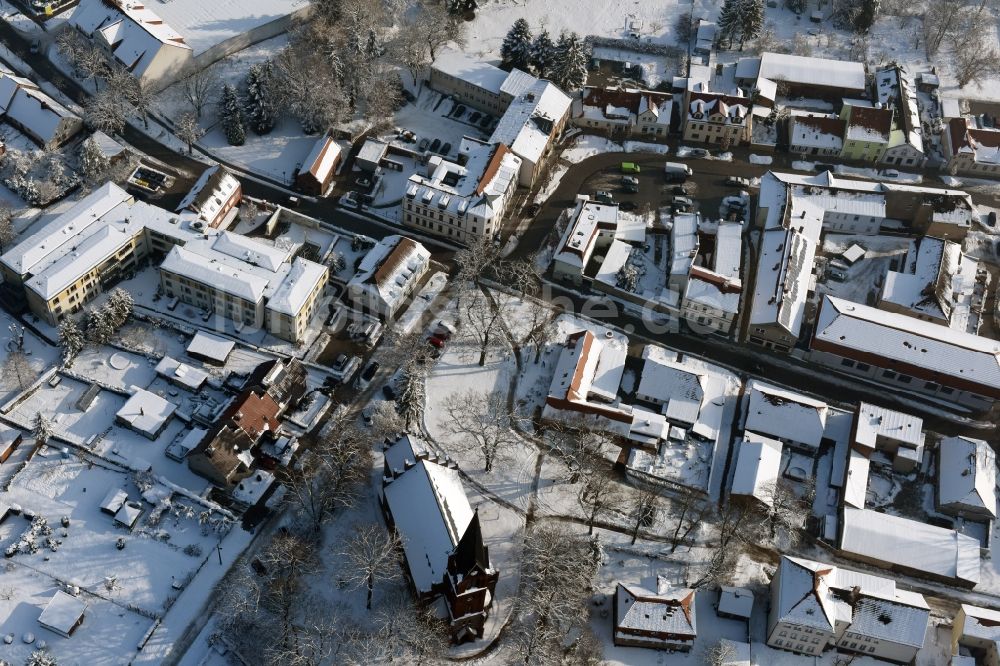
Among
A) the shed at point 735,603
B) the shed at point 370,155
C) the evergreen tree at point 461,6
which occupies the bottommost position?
the shed at point 735,603

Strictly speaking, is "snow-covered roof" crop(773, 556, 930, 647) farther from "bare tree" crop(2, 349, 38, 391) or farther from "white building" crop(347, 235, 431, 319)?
"bare tree" crop(2, 349, 38, 391)

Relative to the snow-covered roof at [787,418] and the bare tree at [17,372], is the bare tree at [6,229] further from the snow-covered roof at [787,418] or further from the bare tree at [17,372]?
the snow-covered roof at [787,418]

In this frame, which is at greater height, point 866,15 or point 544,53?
point 866,15

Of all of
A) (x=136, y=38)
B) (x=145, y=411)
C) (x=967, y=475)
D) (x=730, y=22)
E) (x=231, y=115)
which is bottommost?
(x=145, y=411)

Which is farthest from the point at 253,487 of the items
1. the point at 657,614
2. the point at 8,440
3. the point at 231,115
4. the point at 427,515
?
the point at 231,115

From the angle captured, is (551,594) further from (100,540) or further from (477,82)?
(477,82)

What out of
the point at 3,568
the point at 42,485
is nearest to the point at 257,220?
the point at 42,485

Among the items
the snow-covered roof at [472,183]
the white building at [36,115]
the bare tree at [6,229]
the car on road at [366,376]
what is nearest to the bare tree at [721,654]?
the car on road at [366,376]
